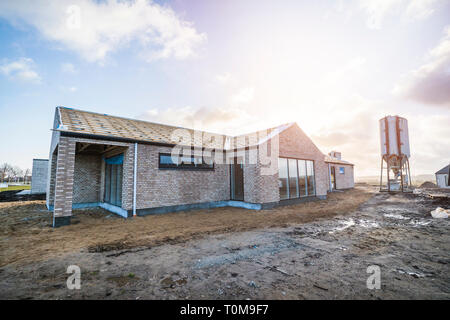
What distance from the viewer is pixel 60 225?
6.67 meters

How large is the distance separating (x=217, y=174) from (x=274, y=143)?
12.4 ft

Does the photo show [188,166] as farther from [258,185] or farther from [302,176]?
[302,176]

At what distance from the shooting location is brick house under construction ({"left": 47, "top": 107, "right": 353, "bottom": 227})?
808 cm

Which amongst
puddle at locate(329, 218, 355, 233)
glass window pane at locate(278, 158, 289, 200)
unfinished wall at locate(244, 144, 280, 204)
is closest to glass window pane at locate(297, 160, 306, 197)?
glass window pane at locate(278, 158, 289, 200)

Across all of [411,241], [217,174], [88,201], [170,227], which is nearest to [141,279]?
[170,227]

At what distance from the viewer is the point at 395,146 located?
17.1m

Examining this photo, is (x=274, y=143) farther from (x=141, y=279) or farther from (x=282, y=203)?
(x=141, y=279)

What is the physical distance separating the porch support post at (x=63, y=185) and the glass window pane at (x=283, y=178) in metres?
9.80

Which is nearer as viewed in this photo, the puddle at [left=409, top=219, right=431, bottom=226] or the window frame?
the puddle at [left=409, top=219, right=431, bottom=226]

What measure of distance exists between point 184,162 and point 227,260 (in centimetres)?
688

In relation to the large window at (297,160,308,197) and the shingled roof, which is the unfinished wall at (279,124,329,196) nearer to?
the large window at (297,160,308,197)

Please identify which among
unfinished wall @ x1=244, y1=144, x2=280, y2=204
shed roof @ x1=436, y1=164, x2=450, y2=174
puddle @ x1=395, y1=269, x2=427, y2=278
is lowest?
puddle @ x1=395, y1=269, x2=427, y2=278

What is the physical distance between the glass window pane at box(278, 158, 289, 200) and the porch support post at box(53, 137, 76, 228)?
9.80 meters
